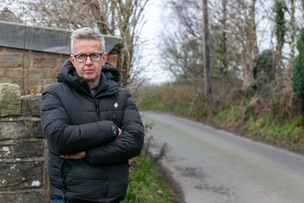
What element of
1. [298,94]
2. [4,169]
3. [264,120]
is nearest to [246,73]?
[264,120]

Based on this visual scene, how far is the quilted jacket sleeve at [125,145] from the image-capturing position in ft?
10.2

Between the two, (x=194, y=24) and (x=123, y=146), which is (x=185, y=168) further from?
(x=194, y=24)

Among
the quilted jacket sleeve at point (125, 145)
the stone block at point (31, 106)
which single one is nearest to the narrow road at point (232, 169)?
the stone block at point (31, 106)

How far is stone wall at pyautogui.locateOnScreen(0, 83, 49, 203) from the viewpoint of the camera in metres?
4.36

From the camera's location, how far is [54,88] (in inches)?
129

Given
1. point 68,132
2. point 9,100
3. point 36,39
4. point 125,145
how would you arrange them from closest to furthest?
point 68,132
point 125,145
point 9,100
point 36,39

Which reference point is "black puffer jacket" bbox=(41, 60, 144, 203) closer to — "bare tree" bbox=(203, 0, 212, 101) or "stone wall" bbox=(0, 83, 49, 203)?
"stone wall" bbox=(0, 83, 49, 203)

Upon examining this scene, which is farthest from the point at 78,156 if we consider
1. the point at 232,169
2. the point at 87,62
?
the point at 232,169

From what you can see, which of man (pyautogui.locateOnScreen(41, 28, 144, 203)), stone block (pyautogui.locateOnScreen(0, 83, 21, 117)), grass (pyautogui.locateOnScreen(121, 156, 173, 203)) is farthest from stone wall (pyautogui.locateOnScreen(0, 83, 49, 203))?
grass (pyautogui.locateOnScreen(121, 156, 173, 203))

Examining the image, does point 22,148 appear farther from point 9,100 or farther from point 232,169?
point 232,169

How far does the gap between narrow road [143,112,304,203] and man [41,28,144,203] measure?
15.4 feet

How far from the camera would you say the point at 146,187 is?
296 inches

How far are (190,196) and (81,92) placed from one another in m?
5.22

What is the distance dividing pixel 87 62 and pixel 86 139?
58 centimetres
